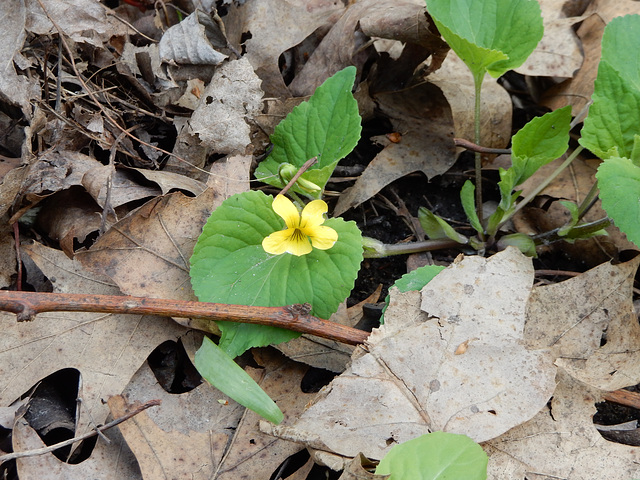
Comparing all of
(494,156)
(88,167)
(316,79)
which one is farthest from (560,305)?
(88,167)

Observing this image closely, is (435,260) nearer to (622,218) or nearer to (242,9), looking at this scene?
(622,218)

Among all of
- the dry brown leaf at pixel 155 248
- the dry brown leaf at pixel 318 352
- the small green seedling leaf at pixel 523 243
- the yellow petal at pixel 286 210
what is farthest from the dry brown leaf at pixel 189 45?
the small green seedling leaf at pixel 523 243

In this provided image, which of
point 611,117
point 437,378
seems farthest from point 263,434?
point 611,117

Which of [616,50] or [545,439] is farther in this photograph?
[616,50]

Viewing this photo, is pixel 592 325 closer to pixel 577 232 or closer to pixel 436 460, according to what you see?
pixel 577 232

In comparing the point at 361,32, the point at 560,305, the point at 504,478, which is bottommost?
the point at 504,478

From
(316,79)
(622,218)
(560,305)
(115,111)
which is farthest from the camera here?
(316,79)
